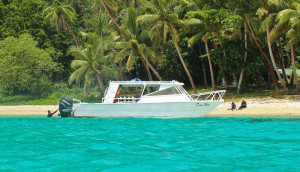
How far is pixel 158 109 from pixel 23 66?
858 inches

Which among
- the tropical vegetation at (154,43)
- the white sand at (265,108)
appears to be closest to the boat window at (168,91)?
the white sand at (265,108)

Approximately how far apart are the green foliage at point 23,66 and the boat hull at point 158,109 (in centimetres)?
1817

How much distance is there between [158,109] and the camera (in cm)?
2248

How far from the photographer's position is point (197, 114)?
74.4ft

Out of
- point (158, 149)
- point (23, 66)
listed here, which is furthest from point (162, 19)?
point (158, 149)

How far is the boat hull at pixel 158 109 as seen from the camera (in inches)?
876

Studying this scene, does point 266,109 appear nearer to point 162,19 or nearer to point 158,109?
point 158,109

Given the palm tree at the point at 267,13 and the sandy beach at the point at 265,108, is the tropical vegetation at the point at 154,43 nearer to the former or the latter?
the palm tree at the point at 267,13

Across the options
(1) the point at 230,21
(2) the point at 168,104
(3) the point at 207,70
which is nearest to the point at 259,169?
(2) the point at 168,104

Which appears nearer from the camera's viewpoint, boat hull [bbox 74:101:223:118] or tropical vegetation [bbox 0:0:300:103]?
boat hull [bbox 74:101:223:118]

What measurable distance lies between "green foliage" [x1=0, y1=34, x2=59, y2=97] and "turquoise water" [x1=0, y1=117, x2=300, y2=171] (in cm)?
2291

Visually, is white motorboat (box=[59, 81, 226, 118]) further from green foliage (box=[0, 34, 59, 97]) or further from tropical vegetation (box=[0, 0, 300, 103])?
green foliage (box=[0, 34, 59, 97])

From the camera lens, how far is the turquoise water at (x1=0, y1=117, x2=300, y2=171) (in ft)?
31.4

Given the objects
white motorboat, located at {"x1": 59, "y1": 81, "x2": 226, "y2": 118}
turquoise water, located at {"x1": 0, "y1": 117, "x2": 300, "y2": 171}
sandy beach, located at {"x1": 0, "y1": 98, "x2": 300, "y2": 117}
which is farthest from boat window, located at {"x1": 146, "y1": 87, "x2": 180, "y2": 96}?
turquoise water, located at {"x1": 0, "y1": 117, "x2": 300, "y2": 171}
